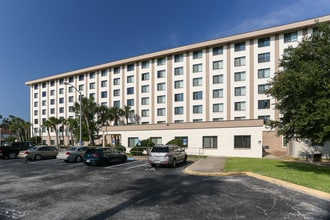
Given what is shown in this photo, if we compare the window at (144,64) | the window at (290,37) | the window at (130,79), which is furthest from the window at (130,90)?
the window at (290,37)

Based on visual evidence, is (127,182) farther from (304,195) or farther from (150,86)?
(150,86)

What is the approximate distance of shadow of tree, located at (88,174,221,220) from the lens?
7285 millimetres

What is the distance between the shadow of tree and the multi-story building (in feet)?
57.2

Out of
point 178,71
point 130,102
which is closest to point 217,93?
point 178,71


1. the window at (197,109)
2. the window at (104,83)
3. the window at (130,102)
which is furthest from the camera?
the window at (104,83)

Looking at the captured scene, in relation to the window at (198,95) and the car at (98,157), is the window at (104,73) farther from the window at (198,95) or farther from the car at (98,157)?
the car at (98,157)

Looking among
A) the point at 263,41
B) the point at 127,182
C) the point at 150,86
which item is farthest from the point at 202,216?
the point at 150,86

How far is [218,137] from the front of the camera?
91.2 ft

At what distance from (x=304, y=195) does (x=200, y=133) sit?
67.6ft

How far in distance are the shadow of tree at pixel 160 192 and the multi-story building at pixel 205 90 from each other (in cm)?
1743

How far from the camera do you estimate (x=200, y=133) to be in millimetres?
28875

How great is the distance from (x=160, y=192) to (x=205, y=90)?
3630 cm

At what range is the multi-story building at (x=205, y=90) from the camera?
28484 mm

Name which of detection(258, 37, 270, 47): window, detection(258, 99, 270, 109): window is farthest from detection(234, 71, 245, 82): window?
detection(258, 37, 270, 47): window
